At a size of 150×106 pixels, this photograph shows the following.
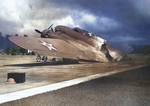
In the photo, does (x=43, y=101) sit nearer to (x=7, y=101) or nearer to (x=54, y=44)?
(x=7, y=101)

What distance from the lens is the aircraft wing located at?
22516mm

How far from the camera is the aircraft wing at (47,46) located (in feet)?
73.9

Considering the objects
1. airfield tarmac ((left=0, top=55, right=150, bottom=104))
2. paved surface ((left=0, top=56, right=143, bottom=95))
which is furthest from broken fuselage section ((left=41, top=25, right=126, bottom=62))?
paved surface ((left=0, top=56, right=143, bottom=95))

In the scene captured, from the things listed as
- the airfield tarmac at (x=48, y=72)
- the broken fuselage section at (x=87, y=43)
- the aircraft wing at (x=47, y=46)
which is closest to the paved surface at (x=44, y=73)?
the airfield tarmac at (x=48, y=72)

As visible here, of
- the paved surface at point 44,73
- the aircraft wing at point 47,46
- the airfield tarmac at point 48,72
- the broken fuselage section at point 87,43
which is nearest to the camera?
the paved surface at point 44,73

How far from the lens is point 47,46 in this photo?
2428cm

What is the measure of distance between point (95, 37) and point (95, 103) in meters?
24.7

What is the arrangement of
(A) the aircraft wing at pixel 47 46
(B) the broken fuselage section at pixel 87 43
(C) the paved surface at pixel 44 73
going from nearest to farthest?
(C) the paved surface at pixel 44 73
(A) the aircraft wing at pixel 47 46
(B) the broken fuselage section at pixel 87 43

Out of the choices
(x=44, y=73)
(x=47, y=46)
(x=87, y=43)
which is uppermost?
(x=87, y=43)

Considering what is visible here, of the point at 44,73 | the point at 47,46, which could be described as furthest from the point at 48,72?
the point at 47,46

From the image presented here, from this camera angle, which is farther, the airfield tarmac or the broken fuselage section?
the broken fuselage section

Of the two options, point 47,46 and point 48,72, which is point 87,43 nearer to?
point 47,46

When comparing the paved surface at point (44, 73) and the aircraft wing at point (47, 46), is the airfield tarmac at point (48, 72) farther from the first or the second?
the aircraft wing at point (47, 46)

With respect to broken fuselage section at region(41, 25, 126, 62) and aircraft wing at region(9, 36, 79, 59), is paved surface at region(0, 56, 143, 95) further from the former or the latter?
aircraft wing at region(9, 36, 79, 59)
